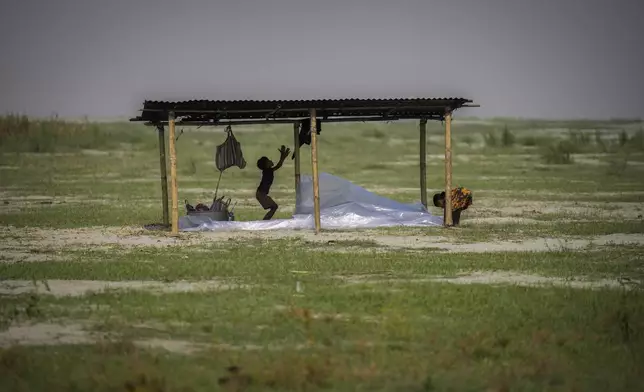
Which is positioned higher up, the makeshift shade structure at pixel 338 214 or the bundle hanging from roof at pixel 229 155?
the bundle hanging from roof at pixel 229 155

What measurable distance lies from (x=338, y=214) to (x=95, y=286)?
29.0ft

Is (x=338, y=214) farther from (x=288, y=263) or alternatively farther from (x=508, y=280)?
(x=508, y=280)

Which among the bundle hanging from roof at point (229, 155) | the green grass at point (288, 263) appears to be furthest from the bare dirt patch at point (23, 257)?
the bundle hanging from roof at point (229, 155)

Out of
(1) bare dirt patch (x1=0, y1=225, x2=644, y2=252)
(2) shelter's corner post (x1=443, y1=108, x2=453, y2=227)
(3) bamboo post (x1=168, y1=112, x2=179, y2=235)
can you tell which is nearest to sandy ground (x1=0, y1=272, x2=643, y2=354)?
(1) bare dirt patch (x1=0, y1=225, x2=644, y2=252)

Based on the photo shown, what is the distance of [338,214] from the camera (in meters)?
22.8

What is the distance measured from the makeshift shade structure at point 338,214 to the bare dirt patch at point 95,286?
6922mm

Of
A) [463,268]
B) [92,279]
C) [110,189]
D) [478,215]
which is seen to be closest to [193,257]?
[92,279]

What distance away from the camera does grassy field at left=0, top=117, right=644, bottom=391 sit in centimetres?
998

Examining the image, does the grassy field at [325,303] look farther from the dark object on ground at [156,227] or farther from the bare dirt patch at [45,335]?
the dark object on ground at [156,227]

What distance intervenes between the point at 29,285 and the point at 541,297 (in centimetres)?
639

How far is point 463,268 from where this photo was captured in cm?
1634

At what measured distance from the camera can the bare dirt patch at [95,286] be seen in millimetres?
14094

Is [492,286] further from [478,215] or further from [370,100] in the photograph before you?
[478,215]

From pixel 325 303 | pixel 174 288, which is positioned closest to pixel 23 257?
pixel 174 288
